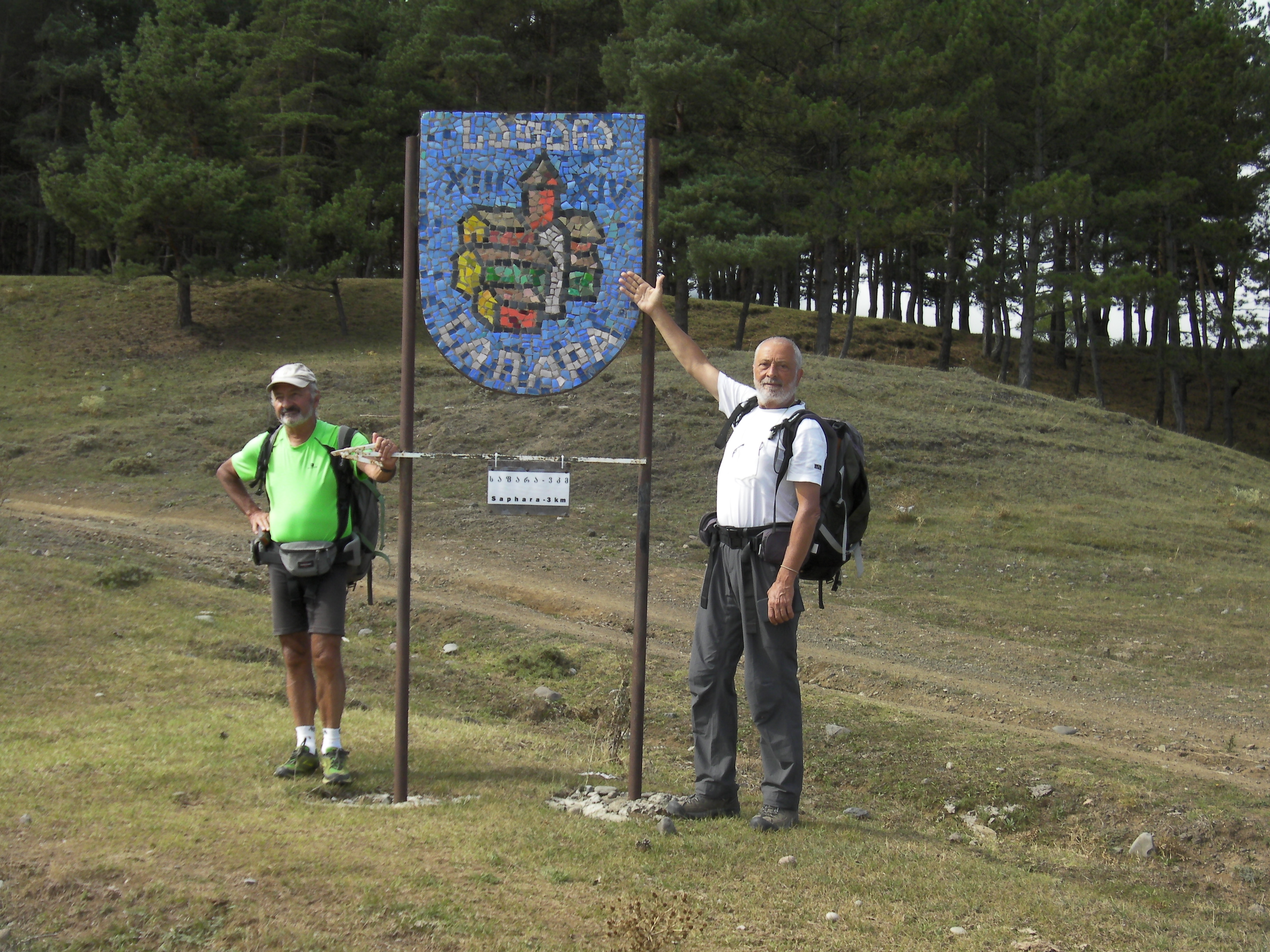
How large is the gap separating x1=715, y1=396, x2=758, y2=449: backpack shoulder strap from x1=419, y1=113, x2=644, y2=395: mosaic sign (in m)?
0.66

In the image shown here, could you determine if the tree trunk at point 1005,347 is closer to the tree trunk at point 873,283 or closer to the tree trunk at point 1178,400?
the tree trunk at point 1178,400

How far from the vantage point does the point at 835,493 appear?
4.84 m

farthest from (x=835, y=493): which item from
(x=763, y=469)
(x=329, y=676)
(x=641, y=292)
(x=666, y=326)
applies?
(x=329, y=676)

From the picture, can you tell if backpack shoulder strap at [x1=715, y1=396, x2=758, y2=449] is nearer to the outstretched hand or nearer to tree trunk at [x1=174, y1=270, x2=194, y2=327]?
the outstretched hand

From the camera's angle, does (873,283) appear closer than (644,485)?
No

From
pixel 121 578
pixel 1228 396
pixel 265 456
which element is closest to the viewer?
pixel 265 456

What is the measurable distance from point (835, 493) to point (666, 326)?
109cm

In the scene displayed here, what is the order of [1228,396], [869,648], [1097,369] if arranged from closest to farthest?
[869,648] → [1097,369] → [1228,396]

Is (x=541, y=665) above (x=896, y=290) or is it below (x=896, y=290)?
below

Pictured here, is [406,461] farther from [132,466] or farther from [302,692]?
[132,466]

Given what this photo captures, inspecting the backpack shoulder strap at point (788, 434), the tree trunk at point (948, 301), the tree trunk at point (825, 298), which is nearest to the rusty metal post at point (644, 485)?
the backpack shoulder strap at point (788, 434)

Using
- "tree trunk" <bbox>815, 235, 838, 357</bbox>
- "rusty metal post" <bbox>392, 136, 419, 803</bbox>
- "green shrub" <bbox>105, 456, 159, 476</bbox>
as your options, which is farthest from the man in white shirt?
"tree trunk" <bbox>815, 235, 838, 357</bbox>

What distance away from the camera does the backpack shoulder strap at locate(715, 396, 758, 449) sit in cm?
507

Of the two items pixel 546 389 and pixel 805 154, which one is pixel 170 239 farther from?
pixel 546 389
